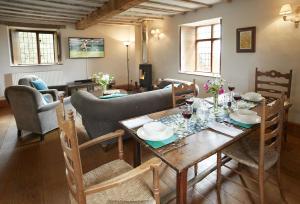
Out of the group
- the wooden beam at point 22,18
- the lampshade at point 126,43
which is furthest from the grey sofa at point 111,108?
the lampshade at point 126,43

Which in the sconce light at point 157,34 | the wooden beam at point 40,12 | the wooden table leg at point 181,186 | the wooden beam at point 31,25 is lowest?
the wooden table leg at point 181,186

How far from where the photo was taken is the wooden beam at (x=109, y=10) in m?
3.68

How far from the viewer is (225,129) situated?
178 centimetres

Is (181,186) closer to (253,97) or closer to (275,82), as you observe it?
(253,97)

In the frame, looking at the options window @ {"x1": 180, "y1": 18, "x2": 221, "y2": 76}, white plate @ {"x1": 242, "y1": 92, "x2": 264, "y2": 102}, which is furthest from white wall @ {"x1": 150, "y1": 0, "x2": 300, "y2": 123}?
white plate @ {"x1": 242, "y1": 92, "x2": 264, "y2": 102}

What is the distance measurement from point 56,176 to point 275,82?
11.9ft

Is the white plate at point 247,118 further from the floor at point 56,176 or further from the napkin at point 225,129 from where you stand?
the floor at point 56,176

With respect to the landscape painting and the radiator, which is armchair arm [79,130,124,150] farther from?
the landscape painting

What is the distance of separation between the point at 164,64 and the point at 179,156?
5423mm

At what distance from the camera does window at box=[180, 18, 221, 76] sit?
545cm

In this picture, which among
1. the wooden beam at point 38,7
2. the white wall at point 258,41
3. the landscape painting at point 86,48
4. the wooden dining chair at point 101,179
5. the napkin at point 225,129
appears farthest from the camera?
the landscape painting at point 86,48

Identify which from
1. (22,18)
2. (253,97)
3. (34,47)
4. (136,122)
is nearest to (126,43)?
(34,47)

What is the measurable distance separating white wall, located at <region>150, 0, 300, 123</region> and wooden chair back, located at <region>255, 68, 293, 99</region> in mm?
167

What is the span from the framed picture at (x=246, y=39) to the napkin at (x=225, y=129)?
2.88m
